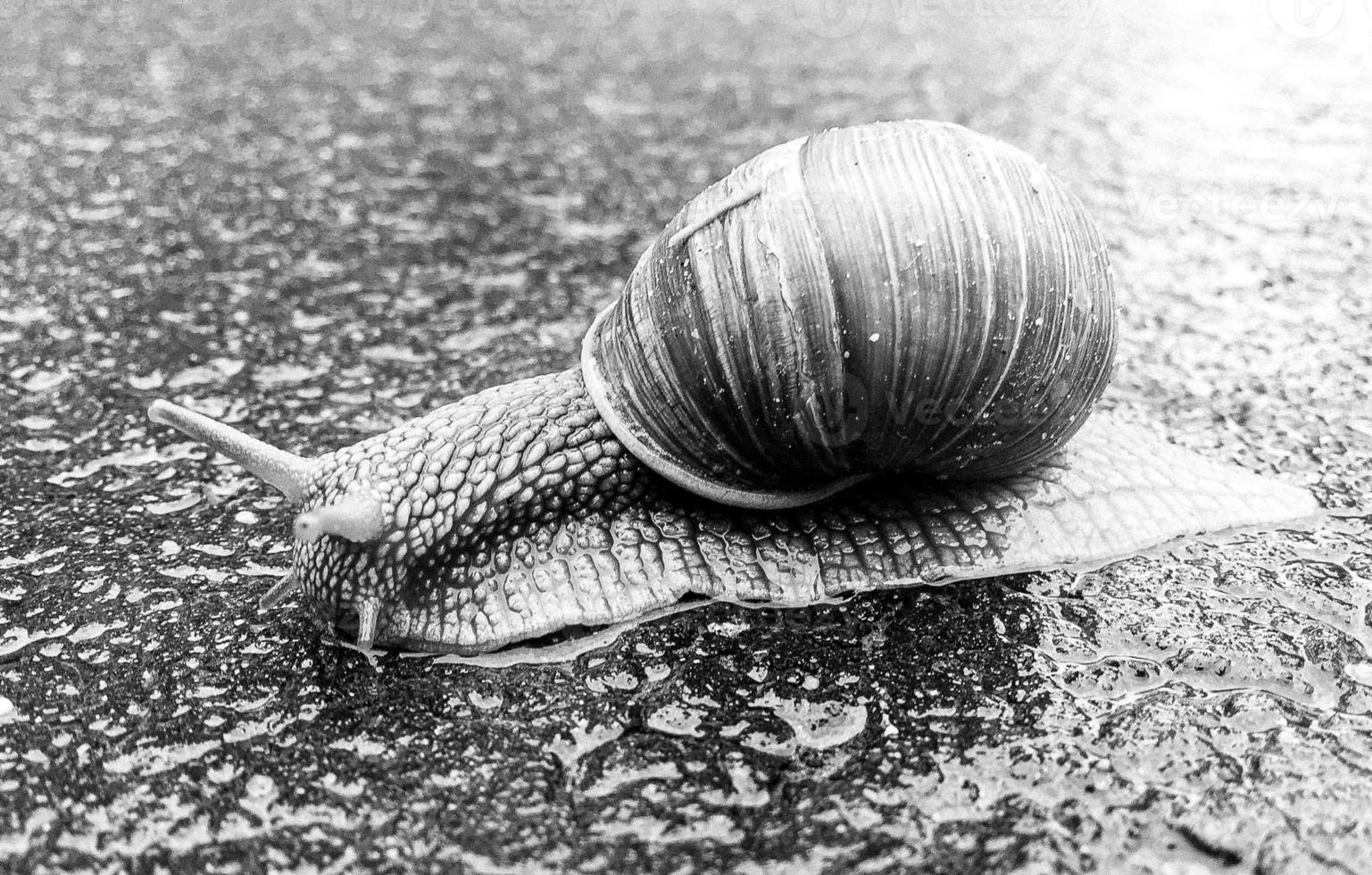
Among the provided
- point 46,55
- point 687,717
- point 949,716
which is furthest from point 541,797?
point 46,55

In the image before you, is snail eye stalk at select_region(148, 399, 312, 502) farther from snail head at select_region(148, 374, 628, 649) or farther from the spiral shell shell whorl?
the spiral shell shell whorl

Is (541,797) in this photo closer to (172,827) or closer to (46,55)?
(172,827)

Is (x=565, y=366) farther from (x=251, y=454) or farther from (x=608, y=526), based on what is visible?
(x=251, y=454)

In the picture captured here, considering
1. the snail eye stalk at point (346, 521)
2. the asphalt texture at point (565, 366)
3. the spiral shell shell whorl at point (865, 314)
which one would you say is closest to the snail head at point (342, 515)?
the snail eye stalk at point (346, 521)

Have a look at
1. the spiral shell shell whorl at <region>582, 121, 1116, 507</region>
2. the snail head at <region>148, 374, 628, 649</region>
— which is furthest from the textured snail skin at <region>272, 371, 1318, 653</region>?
the spiral shell shell whorl at <region>582, 121, 1116, 507</region>

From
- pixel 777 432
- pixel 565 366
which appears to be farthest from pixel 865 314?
pixel 565 366

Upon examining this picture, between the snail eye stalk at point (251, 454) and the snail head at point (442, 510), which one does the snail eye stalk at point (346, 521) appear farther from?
the snail eye stalk at point (251, 454)
